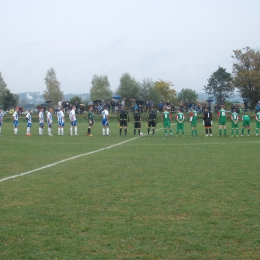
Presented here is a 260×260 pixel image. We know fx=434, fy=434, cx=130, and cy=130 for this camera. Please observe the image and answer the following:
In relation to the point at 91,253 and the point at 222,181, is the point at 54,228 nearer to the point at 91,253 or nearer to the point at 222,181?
the point at 91,253

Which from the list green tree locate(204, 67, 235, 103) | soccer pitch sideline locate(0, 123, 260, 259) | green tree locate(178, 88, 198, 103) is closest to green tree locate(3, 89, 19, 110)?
green tree locate(204, 67, 235, 103)

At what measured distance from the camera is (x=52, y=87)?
348ft

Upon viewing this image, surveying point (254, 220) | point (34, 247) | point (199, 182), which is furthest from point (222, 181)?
point (34, 247)

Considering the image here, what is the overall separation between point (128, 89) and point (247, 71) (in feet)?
63.0

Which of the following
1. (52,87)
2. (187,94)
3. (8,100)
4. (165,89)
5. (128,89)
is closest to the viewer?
(128,89)

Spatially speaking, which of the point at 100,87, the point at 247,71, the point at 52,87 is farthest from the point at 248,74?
the point at 52,87

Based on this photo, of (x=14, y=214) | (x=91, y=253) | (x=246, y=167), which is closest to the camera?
(x=91, y=253)

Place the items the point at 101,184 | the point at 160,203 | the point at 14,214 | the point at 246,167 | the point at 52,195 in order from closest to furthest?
1. the point at 14,214
2. the point at 160,203
3. the point at 52,195
4. the point at 101,184
5. the point at 246,167

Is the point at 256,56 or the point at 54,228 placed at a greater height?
the point at 256,56

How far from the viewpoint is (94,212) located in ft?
24.7

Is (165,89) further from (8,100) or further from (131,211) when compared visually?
(131,211)

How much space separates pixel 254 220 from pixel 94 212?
2.67 m

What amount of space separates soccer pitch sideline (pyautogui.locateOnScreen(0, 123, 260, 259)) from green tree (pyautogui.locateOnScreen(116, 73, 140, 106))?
55.3 meters

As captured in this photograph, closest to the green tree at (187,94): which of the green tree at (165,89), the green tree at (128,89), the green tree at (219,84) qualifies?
the green tree at (165,89)
